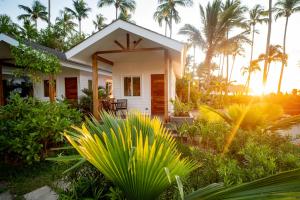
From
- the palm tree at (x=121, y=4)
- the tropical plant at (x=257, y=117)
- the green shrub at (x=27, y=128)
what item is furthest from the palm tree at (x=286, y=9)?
the green shrub at (x=27, y=128)

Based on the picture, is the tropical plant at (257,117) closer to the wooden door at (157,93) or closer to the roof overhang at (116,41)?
the roof overhang at (116,41)

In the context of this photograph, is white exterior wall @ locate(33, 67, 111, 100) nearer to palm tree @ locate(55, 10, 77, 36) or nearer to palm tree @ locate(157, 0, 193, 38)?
palm tree @ locate(157, 0, 193, 38)

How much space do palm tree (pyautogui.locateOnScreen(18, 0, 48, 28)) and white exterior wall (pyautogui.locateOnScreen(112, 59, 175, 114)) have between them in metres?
28.0

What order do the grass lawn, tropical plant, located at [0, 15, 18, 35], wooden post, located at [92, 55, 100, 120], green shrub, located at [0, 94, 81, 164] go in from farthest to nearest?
tropical plant, located at [0, 15, 18, 35], wooden post, located at [92, 55, 100, 120], green shrub, located at [0, 94, 81, 164], the grass lawn

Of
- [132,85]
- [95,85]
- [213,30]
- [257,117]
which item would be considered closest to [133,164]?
[257,117]

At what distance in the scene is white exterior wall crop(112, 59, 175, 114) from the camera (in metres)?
10.5

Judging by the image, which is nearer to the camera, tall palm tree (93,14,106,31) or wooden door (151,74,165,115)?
wooden door (151,74,165,115)

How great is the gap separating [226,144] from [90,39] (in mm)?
6753

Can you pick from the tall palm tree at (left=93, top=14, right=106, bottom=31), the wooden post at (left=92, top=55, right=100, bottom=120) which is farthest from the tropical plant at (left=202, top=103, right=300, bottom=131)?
the tall palm tree at (left=93, top=14, right=106, bottom=31)

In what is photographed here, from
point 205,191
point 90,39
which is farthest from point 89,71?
point 205,191

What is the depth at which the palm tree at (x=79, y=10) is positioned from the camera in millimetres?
34281

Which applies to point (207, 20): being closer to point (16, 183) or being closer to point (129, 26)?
point (129, 26)

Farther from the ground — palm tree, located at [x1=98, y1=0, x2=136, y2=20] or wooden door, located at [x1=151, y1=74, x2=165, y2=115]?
palm tree, located at [x1=98, y1=0, x2=136, y2=20]

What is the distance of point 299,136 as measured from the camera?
3.00 m
